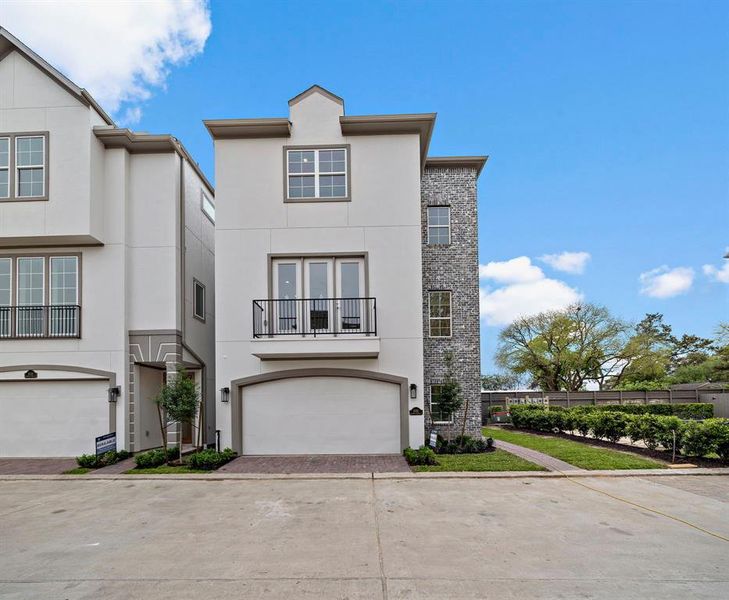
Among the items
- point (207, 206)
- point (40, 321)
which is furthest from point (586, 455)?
point (40, 321)

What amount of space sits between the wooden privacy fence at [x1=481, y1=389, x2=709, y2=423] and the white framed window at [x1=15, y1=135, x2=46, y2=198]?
1998 centimetres

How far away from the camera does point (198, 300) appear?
16031 mm

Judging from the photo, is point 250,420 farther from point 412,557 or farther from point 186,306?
point 412,557

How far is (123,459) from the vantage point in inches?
524

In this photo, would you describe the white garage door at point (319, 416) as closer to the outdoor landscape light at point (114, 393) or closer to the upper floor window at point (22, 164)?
the outdoor landscape light at point (114, 393)

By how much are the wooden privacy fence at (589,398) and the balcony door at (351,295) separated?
13409 mm

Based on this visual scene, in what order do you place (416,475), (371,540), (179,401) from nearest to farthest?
(371,540) < (416,475) < (179,401)

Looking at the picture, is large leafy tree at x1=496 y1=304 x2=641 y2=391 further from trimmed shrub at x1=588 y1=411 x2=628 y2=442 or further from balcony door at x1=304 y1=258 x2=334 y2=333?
balcony door at x1=304 y1=258 x2=334 y2=333

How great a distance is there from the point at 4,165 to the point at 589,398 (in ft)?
85.1

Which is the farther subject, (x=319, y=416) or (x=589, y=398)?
(x=589, y=398)

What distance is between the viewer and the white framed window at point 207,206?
55.5 ft

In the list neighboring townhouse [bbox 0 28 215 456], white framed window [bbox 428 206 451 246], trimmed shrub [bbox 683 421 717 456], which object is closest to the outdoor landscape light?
neighboring townhouse [bbox 0 28 215 456]

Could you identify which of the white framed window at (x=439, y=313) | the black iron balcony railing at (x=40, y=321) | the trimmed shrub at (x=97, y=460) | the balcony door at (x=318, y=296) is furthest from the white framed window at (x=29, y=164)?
the white framed window at (x=439, y=313)

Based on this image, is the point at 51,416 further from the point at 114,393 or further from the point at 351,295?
the point at 351,295
